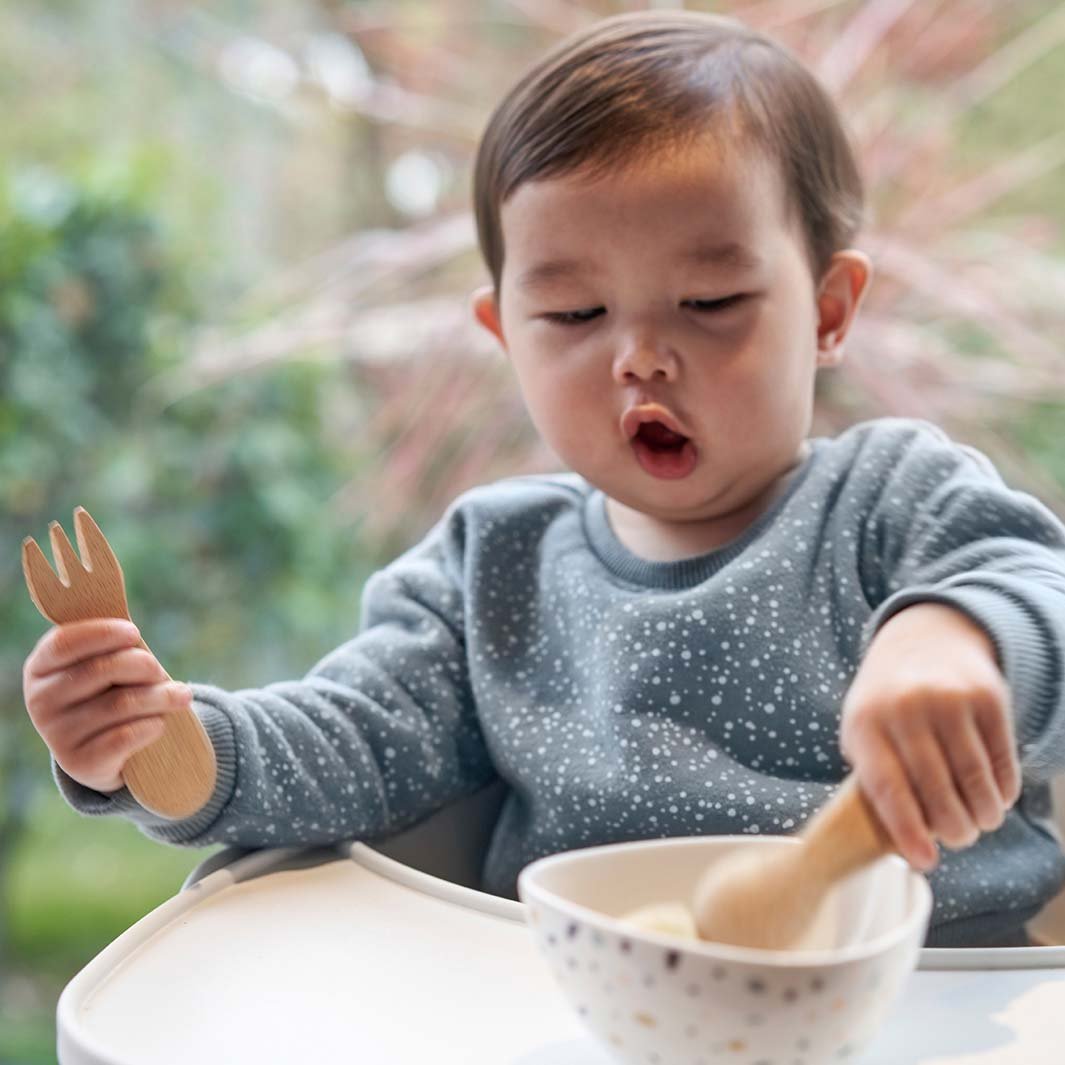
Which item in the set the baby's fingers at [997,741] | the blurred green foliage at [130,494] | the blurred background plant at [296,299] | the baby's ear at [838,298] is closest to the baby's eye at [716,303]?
the baby's ear at [838,298]

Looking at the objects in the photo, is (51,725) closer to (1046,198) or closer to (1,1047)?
(1,1047)

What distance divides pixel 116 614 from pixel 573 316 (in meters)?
0.32

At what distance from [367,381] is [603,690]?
1.11 m

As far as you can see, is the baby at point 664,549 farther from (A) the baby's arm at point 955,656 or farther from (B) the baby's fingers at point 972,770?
(B) the baby's fingers at point 972,770

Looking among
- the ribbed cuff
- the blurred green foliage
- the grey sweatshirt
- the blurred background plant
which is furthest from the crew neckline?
the blurred green foliage

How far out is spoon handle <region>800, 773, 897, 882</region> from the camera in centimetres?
51

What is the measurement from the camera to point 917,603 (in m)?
0.63

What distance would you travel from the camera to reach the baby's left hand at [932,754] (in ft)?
1.68

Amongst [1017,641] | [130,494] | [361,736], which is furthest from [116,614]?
[130,494]

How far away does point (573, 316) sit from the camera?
2.75 ft

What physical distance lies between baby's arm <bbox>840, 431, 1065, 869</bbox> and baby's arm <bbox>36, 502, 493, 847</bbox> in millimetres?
284

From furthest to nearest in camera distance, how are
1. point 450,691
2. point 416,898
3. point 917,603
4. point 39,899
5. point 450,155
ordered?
point 39,899
point 450,155
point 450,691
point 416,898
point 917,603

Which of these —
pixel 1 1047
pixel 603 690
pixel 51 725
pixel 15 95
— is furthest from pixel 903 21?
pixel 1 1047

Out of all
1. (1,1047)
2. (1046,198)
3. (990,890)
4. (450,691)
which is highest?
(1046,198)
